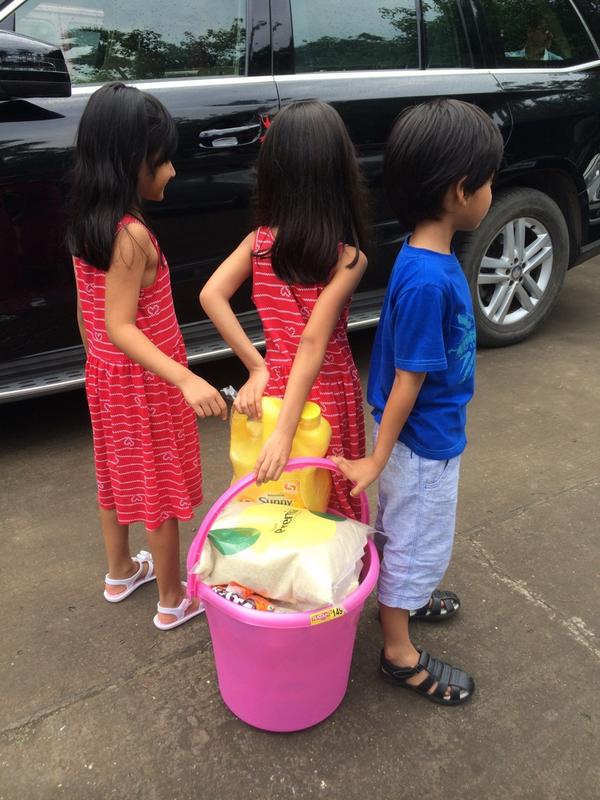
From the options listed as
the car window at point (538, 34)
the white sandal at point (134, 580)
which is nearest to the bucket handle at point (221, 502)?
the white sandal at point (134, 580)

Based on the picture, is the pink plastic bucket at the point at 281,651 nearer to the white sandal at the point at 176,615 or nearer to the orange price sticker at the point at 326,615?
the orange price sticker at the point at 326,615

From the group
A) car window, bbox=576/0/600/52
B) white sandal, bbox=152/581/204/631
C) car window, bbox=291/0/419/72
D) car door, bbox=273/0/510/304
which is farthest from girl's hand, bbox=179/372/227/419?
car window, bbox=576/0/600/52

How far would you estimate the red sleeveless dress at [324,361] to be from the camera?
64.8 inches

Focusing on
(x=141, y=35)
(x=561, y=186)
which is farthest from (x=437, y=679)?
(x=561, y=186)

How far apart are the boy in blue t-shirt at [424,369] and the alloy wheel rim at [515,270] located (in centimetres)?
223

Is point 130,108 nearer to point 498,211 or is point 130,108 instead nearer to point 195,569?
point 195,569

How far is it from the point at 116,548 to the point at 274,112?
6.08 feet

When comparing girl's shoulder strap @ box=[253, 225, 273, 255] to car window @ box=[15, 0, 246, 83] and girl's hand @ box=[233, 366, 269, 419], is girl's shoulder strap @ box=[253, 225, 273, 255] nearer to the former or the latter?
girl's hand @ box=[233, 366, 269, 419]

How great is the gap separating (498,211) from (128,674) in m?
2.86

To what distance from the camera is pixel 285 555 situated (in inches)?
55.0

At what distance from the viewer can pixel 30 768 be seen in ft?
5.31

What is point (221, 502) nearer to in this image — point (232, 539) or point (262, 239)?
point (232, 539)

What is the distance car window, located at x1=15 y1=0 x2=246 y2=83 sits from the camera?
8.44ft

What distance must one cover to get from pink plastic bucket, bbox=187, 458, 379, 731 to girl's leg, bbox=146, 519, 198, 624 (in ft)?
1.19
